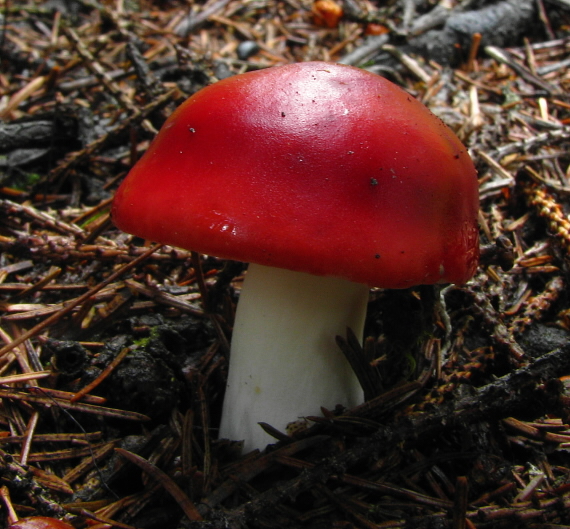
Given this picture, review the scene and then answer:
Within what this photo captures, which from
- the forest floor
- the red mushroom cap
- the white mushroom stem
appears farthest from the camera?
the white mushroom stem

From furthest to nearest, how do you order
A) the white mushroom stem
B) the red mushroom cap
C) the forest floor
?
the white mushroom stem
the forest floor
the red mushroom cap

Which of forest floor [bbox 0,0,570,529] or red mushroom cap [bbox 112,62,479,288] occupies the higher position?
red mushroom cap [bbox 112,62,479,288]

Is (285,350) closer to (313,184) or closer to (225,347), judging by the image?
(225,347)

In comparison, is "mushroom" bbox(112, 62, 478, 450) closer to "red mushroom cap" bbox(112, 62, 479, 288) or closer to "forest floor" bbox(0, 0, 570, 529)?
"red mushroom cap" bbox(112, 62, 479, 288)

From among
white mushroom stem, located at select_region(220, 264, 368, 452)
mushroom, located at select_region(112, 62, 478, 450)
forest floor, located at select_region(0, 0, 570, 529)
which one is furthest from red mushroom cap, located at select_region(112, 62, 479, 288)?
forest floor, located at select_region(0, 0, 570, 529)

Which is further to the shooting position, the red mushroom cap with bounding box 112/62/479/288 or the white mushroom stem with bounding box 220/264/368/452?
the white mushroom stem with bounding box 220/264/368/452

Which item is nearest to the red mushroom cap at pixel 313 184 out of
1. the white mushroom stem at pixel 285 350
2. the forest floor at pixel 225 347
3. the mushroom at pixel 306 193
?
the mushroom at pixel 306 193

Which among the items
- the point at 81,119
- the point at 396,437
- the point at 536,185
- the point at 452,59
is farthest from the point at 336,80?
the point at 452,59
